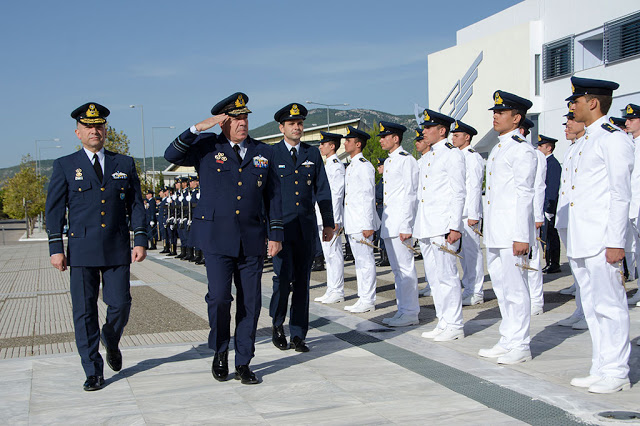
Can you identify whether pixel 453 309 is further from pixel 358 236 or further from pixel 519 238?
pixel 358 236

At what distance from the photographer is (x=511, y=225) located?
5969 millimetres

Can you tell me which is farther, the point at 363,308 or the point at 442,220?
the point at 363,308

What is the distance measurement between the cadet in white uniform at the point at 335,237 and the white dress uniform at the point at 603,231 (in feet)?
16.0

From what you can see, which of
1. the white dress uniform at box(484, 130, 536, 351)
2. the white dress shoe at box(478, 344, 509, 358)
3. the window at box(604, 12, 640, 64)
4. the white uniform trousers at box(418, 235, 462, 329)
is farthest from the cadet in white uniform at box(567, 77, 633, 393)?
the window at box(604, 12, 640, 64)

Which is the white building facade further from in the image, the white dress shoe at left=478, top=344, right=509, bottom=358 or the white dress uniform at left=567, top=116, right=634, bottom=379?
the white dress uniform at left=567, top=116, right=634, bottom=379

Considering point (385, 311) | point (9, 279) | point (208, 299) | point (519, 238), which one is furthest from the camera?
point (9, 279)

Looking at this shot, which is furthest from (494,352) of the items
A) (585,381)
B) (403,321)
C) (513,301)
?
(403,321)

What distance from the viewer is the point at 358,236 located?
920 cm

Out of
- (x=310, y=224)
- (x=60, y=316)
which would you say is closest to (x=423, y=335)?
(x=310, y=224)

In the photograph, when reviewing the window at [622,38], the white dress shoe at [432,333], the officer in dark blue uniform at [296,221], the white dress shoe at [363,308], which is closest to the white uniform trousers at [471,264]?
the white dress shoe at [363,308]

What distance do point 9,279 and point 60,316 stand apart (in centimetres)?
741

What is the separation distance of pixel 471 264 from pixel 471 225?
589 millimetres

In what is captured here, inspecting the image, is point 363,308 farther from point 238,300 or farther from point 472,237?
point 238,300

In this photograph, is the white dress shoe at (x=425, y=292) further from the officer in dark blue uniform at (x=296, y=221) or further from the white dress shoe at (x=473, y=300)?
the officer in dark blue uniform at (x=296, y=221)
